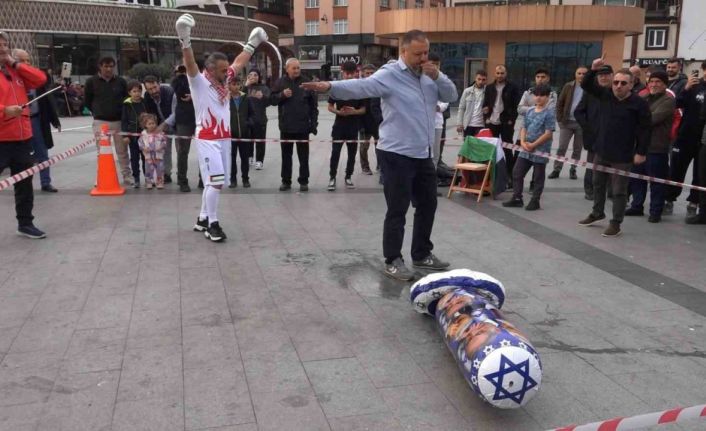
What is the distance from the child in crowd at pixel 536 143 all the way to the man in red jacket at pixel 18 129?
5.81m

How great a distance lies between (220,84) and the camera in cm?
631

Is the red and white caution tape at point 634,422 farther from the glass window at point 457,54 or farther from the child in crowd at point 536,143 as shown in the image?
the glass window at point 457,54

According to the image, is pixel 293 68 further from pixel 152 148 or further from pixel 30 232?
pixel 30 232

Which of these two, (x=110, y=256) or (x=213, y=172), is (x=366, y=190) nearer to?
(x=213, y=172)

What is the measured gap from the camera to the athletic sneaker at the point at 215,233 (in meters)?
6.29

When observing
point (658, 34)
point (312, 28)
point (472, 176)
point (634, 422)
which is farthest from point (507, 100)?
point (312, 28)

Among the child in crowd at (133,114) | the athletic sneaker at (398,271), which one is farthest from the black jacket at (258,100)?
the athletic sneaker at (398,271)

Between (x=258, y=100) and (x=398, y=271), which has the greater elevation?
(x=258, y=100)

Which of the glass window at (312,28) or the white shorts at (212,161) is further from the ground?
the glass window at (312,28)

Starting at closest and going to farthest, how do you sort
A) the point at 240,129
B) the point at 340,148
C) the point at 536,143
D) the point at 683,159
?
the point at 683,159
the point at 536,143
the point at 340,148
the point at 240,129

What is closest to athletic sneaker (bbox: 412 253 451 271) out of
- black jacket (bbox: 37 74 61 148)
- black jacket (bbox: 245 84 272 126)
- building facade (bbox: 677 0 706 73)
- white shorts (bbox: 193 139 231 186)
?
white shorts (bbox: 193 139 231 186)

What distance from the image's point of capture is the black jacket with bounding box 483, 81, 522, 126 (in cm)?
930

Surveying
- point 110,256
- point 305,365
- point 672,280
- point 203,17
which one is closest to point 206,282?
point 110,256

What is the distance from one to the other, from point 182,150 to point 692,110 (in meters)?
6.98
